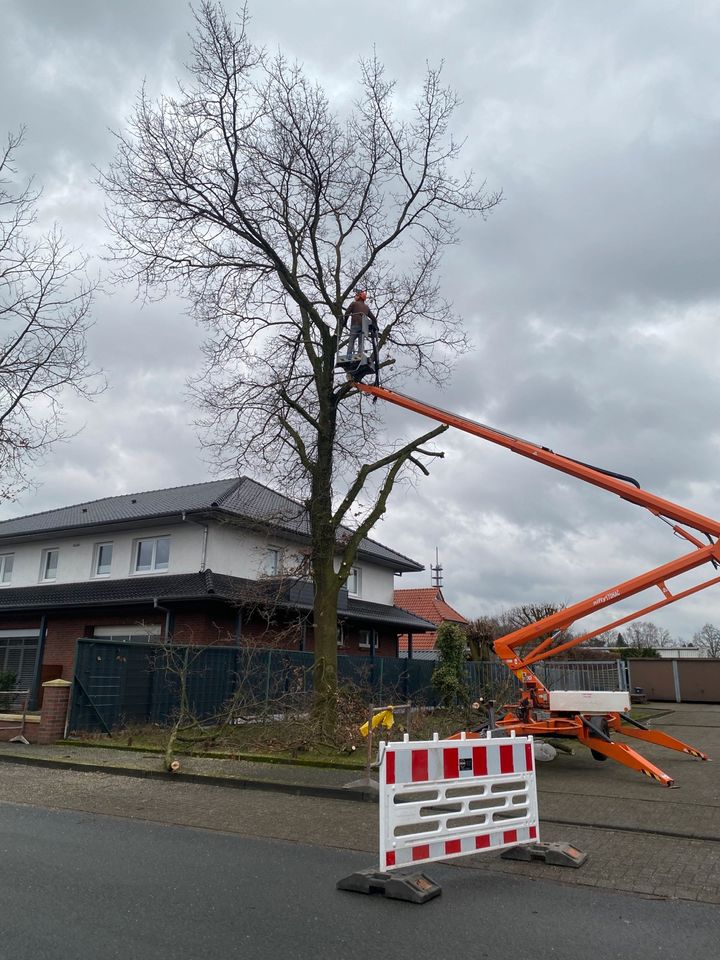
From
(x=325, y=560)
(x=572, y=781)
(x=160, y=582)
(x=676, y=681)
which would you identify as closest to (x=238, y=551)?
(x=160, y=582)

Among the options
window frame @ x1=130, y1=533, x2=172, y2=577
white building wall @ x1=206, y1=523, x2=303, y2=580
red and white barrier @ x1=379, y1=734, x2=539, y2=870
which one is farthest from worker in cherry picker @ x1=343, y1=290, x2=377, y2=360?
window frame @ x1=130, y1=533, x2=172, y2=577

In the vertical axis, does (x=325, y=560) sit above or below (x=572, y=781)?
above

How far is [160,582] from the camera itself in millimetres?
22172

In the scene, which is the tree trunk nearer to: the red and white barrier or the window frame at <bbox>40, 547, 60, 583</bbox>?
the red and white barrier

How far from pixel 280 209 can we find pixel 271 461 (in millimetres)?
5480

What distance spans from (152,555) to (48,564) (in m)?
5.33

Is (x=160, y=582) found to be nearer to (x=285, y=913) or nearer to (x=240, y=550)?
(x=240, y=550)

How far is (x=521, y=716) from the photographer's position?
1298cm

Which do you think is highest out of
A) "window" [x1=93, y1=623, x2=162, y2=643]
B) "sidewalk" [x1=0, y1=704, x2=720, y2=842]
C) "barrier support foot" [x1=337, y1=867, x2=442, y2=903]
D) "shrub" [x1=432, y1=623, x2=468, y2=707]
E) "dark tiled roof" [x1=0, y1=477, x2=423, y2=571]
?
"dark tiled roof" [x1=0, y1=477, x2=423, y2=571]

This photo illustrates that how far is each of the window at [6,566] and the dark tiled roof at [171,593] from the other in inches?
53.6

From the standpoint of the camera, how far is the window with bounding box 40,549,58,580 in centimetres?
2678

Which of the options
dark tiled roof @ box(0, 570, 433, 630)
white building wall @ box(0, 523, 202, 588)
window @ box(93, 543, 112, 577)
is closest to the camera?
dark tiled roof @ box(0, 570, 433, 630)

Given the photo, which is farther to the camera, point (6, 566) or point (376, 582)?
point (376, 582)

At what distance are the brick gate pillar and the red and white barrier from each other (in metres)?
10.7
